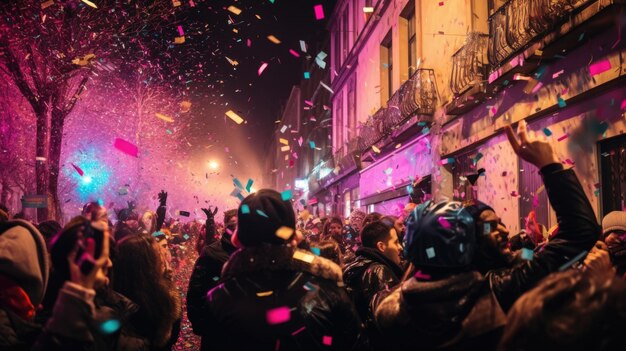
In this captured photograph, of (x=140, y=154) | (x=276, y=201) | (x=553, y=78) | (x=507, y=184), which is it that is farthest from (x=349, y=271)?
(x=140, y=154)

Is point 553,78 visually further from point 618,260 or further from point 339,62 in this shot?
point 339,62

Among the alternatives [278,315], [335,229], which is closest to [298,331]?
[278,315]

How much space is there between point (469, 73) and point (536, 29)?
2.66 m

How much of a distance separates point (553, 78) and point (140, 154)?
2707cm

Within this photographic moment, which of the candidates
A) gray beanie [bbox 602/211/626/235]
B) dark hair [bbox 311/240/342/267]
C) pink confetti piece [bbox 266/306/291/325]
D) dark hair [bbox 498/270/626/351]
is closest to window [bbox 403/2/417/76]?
dark hair [bbox 311/240/342/267]

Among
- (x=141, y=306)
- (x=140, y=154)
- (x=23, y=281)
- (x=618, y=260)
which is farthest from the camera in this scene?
(x=140, y=154)

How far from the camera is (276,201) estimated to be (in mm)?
2477

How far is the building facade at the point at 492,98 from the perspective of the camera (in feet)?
20.4

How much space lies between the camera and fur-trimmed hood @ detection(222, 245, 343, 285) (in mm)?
2355

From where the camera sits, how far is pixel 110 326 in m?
2.19

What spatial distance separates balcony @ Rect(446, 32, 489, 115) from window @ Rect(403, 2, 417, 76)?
4.16 metres

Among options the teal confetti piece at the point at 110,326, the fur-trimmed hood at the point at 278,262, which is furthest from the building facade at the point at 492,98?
the teal confetti piece at the point at 110,326

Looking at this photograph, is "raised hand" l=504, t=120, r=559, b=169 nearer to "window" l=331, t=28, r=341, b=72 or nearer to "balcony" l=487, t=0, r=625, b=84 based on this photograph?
"balcony" l=487, t=0, r=625, b=84

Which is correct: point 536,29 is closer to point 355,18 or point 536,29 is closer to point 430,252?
point 430,252
